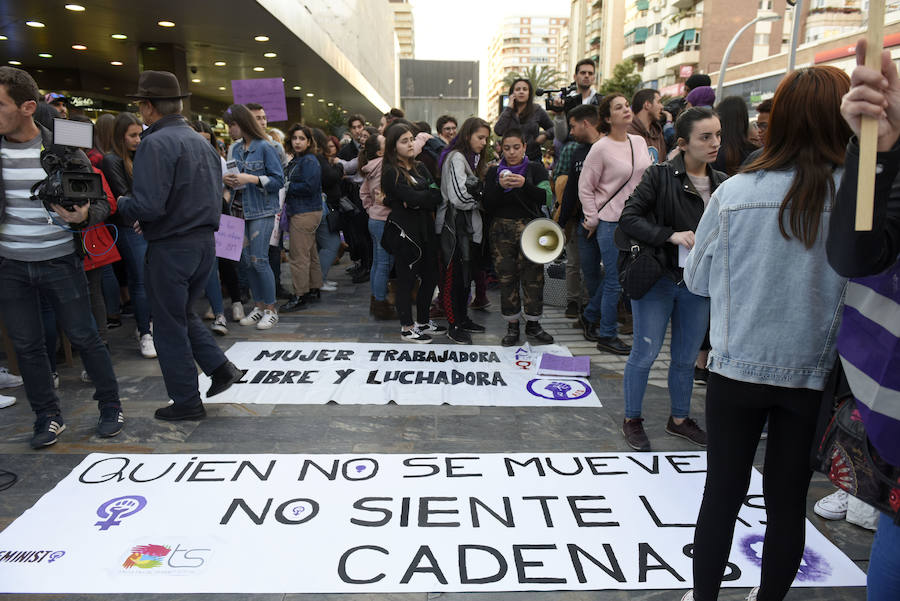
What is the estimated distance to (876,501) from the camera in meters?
1.45

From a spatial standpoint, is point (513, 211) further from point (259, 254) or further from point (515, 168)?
point (259, 254)

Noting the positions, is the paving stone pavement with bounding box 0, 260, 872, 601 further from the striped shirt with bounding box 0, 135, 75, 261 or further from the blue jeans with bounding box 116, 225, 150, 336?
the striped shirt with bounding box 0, 135, 75, 261

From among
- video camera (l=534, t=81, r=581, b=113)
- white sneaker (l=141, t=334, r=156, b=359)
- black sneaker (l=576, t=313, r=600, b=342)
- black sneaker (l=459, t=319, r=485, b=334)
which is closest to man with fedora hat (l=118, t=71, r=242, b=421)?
white sneaker (l=141, t=334, r=156, b=359)

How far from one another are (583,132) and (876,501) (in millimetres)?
4892

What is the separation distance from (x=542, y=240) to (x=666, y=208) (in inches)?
76.9

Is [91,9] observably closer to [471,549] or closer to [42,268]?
[42,268]

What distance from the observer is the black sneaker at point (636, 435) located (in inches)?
141

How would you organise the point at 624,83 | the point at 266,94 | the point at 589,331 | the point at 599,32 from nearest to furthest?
1. the point at 589,331
2. the point at 266,94
3. the point at 624,83
4. the point at 599,32

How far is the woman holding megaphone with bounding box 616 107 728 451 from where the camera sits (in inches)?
126

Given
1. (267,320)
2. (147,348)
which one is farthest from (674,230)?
(147,348)

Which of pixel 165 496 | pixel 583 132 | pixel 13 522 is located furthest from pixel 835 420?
pixel 583 132

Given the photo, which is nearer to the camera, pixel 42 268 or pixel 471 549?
pixel 471 549

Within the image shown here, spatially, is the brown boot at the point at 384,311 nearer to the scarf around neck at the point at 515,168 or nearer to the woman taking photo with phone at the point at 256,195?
the woman taking photo with phone at the point at 256,195

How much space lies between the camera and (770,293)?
6.22 ft
